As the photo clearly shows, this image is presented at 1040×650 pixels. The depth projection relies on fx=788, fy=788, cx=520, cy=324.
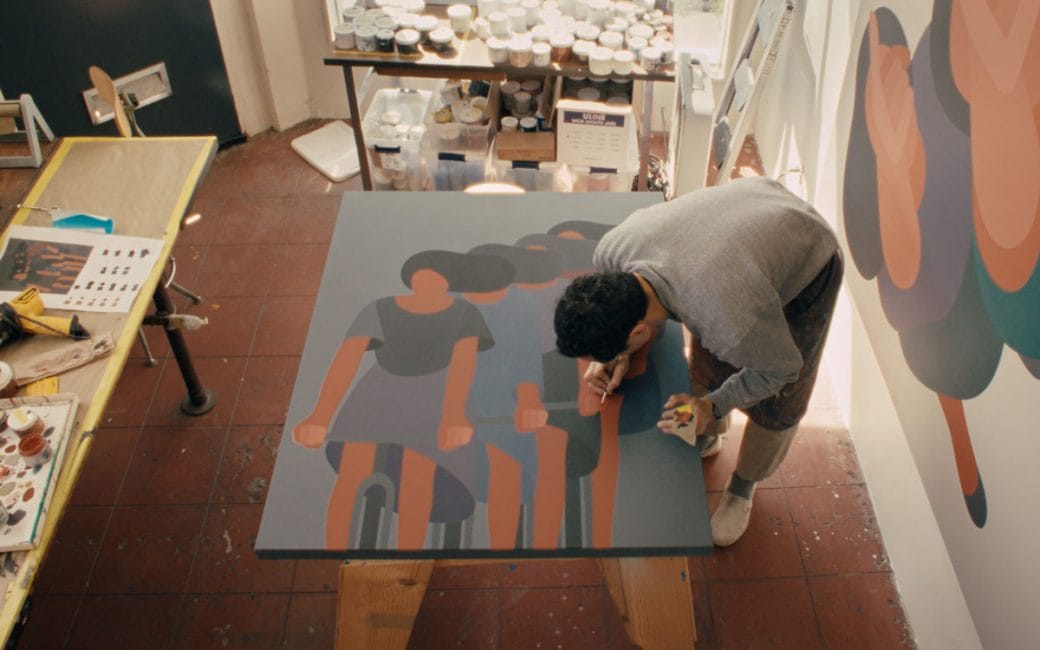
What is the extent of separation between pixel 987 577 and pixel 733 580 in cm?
80

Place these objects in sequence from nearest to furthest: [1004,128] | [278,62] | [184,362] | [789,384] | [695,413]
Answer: [1004,128] → [695,413] → [789,384] → [184,362] → [278,62]

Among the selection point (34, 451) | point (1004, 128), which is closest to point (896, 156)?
point (1004, 128)

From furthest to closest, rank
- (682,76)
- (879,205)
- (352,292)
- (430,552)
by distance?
1. (682,76)
2. (879,205)
3. (352,292)
4. (430,552)

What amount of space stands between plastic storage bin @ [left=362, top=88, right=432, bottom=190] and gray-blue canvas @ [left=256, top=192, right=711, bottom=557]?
127 centimetres

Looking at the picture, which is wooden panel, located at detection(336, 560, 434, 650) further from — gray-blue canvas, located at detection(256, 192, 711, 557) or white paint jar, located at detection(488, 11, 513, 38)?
white paint jar, located at detection(488, 11, 513, 38)

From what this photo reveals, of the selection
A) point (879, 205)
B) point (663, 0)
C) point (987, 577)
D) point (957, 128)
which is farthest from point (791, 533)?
point (663, 0)

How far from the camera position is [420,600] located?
1814 mm

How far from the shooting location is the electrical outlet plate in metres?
3.62

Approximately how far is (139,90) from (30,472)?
2587 millimetres

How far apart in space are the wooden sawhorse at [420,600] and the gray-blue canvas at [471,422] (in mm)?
186

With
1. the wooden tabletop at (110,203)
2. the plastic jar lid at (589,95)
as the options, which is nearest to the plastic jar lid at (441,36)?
the plastic jar lid at (589,95)

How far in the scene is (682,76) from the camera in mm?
3207

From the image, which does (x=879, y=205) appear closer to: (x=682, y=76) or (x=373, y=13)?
(x=682, y=76)

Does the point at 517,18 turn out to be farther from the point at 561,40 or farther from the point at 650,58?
the point at 650,58
